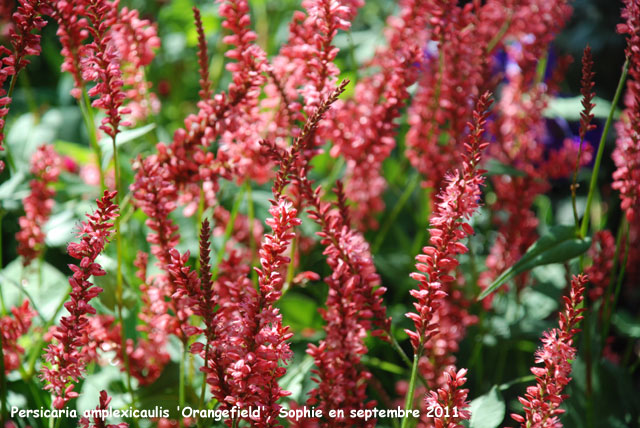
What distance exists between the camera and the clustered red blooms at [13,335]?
78cm

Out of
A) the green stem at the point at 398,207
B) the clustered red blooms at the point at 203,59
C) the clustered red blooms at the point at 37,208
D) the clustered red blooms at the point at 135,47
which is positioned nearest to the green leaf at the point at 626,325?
the green stem at the point at 398,207

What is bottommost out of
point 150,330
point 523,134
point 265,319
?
point 150,330

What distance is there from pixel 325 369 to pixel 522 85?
76 cm

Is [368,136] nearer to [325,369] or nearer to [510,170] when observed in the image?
[510,170]

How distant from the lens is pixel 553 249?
2.47ft

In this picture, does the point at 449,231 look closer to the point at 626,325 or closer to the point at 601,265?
the point at 601,265

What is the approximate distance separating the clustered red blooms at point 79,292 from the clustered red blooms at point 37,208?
391 millimetres

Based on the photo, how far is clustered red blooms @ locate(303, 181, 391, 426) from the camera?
2.19 feet

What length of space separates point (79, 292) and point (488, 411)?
1.71 feet

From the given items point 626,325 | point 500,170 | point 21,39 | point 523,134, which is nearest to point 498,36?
point 523,134

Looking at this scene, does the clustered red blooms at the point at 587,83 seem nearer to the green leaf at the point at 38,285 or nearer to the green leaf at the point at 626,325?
the green leaf at the point at 626,325

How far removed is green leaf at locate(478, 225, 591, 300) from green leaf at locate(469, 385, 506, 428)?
0.17m

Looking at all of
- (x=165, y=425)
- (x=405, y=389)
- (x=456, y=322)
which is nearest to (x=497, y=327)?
(x=456, y=322)

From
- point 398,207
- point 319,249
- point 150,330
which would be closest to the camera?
point 150,330
